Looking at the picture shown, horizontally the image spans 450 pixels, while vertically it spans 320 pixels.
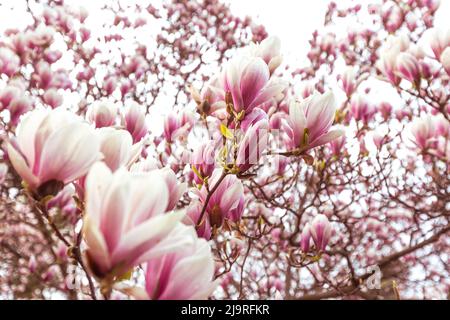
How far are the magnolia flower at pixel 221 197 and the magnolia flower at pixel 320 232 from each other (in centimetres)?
57

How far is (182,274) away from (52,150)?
264mm

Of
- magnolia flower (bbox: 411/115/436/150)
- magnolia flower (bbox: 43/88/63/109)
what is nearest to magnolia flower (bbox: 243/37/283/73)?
magnolia flower (bbox: 411/115/436/150)

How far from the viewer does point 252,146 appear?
863mm

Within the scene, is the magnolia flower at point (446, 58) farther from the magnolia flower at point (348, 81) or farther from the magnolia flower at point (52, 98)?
the magnolia flower at point (52, 98)

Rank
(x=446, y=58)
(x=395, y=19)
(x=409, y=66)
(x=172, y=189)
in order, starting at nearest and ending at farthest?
(x=172, y=189) < (x=446, y=58) < (x=409, y=66) < (x=395, y=19)

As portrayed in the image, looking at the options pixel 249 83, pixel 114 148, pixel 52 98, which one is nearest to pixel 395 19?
pixel 52 98

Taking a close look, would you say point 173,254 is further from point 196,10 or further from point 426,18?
point 196,10

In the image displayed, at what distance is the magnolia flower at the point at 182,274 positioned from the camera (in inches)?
19.9

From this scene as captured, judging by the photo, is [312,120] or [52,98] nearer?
[312,120]

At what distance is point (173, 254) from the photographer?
523mm

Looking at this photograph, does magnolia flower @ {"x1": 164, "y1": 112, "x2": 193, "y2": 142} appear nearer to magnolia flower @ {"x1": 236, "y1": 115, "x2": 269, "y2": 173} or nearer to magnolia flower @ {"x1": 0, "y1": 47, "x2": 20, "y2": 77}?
magnolia flower @ {"x1": 236, "y1": 115, "x2": 269, "y2": 173}

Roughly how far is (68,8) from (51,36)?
29.7 inches

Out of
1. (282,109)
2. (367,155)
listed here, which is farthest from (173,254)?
(282,109)

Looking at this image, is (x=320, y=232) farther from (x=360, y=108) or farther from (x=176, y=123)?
(x=360, y=108)
